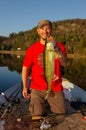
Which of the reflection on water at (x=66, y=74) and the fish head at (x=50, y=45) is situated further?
the reflection on water at (x=66, y=74)

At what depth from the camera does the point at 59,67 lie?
25.3 feet

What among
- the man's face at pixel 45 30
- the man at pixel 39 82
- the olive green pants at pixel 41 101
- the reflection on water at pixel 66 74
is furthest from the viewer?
Answer: the reflection on water at pixel 66 74

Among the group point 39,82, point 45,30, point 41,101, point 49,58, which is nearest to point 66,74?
point 41,101

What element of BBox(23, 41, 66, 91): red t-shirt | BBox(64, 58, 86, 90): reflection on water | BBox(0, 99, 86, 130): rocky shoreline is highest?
BBox(23, 41, 66, 91): red t-shirt

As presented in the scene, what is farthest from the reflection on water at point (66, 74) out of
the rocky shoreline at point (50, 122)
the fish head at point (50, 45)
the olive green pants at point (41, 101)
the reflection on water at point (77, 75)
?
the fish head at point (50, 45)

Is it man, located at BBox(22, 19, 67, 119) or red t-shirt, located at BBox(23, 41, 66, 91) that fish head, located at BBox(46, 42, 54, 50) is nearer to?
man, located at BBox(22, 19, 67, 119)

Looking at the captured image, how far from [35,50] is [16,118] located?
2.05m

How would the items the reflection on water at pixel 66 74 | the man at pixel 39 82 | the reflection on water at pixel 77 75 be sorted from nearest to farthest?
the man at pixel 39 82
the reflection on water at pixel 77 75
the reflection on water at pixel 66 74

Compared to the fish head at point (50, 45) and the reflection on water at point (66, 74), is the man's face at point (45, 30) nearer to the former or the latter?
the fish head at point (50, 45)

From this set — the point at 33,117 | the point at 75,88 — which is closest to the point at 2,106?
the point at 33,117

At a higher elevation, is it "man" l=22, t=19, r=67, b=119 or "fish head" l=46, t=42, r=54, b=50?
"fish head" l=46, t=42, r=54, b=50

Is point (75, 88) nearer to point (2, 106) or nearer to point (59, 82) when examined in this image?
point (2, 106)

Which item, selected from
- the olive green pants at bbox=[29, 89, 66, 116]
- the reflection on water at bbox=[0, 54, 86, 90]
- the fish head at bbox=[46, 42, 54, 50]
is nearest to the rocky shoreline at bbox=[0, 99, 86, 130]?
the olive green pants at bbox=[29, 89, 66, 116]

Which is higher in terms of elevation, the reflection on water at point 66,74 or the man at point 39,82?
the man at point 39,82
